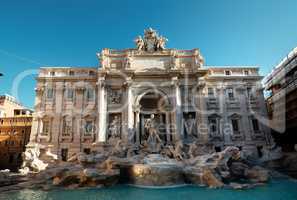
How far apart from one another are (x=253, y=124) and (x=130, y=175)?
612 inches

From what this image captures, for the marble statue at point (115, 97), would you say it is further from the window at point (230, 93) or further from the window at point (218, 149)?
the window at point (230, 93)

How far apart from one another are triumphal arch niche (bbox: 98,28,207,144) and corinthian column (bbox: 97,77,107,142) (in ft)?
0.33

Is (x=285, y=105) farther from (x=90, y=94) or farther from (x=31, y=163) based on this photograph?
(x=31, y=163)

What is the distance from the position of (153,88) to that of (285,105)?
1621 centimetres

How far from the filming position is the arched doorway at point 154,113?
66.8ft

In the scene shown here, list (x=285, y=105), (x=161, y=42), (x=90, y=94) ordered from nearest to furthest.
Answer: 1. (x=90, y=94)
2. (x=161, y=42)
3. (x=285, y=105)

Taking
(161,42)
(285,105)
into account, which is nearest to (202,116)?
(161,42)

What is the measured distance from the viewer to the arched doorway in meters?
20.4

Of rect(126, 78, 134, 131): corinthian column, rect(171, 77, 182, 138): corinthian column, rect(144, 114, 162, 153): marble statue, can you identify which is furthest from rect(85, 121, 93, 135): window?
rect(171, 77, 182, 138): corinthian column

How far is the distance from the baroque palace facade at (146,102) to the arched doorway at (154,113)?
100mm

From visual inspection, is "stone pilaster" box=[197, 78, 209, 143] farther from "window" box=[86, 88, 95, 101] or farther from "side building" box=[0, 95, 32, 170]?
"side building" box=[0, 95, 32, 170]

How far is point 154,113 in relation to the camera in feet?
72.0

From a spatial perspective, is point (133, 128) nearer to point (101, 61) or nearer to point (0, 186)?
point (101, 61)

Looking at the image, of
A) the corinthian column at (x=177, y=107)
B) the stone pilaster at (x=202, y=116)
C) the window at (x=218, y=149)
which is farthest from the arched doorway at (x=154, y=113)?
the window at (x=218, y=149)
